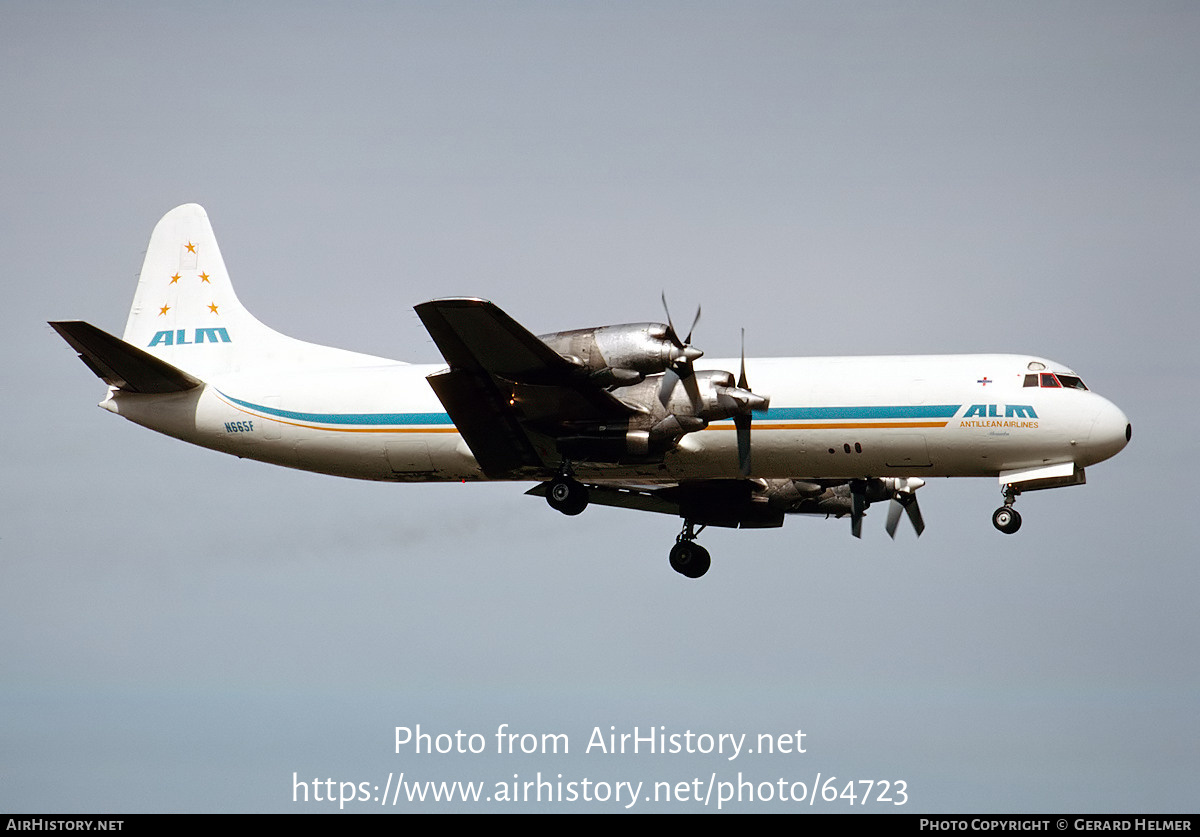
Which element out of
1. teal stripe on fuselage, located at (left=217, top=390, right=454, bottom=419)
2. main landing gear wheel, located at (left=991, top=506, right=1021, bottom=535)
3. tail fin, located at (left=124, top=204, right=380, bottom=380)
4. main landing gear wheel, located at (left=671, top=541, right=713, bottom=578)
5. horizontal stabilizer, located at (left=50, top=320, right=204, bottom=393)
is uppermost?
tail fin, located at (left=124, top=204, right=380, bottom=380)

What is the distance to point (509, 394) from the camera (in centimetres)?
2961

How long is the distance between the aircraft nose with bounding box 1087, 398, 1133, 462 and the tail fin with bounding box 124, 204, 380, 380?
15.6 metres

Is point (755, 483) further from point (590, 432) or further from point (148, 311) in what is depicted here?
point (148, 311)

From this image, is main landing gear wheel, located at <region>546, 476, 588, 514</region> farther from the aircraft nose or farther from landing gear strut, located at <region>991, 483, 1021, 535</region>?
the aircraft nose

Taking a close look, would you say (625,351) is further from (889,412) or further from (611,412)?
(889,412)

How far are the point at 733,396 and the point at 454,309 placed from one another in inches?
221

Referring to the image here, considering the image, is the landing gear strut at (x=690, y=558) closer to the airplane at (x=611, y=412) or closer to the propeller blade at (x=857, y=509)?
the airplane at (x=611, y=412)

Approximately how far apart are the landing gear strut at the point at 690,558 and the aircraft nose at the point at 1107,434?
947 cm

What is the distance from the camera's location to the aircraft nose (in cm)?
2853

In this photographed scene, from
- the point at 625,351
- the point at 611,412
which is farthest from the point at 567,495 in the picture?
the point at 625,351

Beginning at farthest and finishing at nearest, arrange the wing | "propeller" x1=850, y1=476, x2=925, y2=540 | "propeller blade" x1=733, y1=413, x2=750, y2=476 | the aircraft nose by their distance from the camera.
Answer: "propeller" x1=850, y1=476, x2=925, y2=540 < "propeller blade" x1=733, y1=413, x2=750, y2=476 < the aircraft nose < the wing

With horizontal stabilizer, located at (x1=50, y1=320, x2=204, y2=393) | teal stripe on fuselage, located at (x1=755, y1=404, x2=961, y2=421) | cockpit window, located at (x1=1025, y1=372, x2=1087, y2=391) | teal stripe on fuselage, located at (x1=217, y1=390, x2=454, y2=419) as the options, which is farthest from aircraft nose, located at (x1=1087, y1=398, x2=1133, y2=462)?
horizontal stabilizer, located at (x1=50, y1=320, x2=204, y2=393)

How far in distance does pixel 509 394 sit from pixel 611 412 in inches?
81.9

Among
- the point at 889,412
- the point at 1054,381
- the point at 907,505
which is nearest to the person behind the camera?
the point at 889,412
